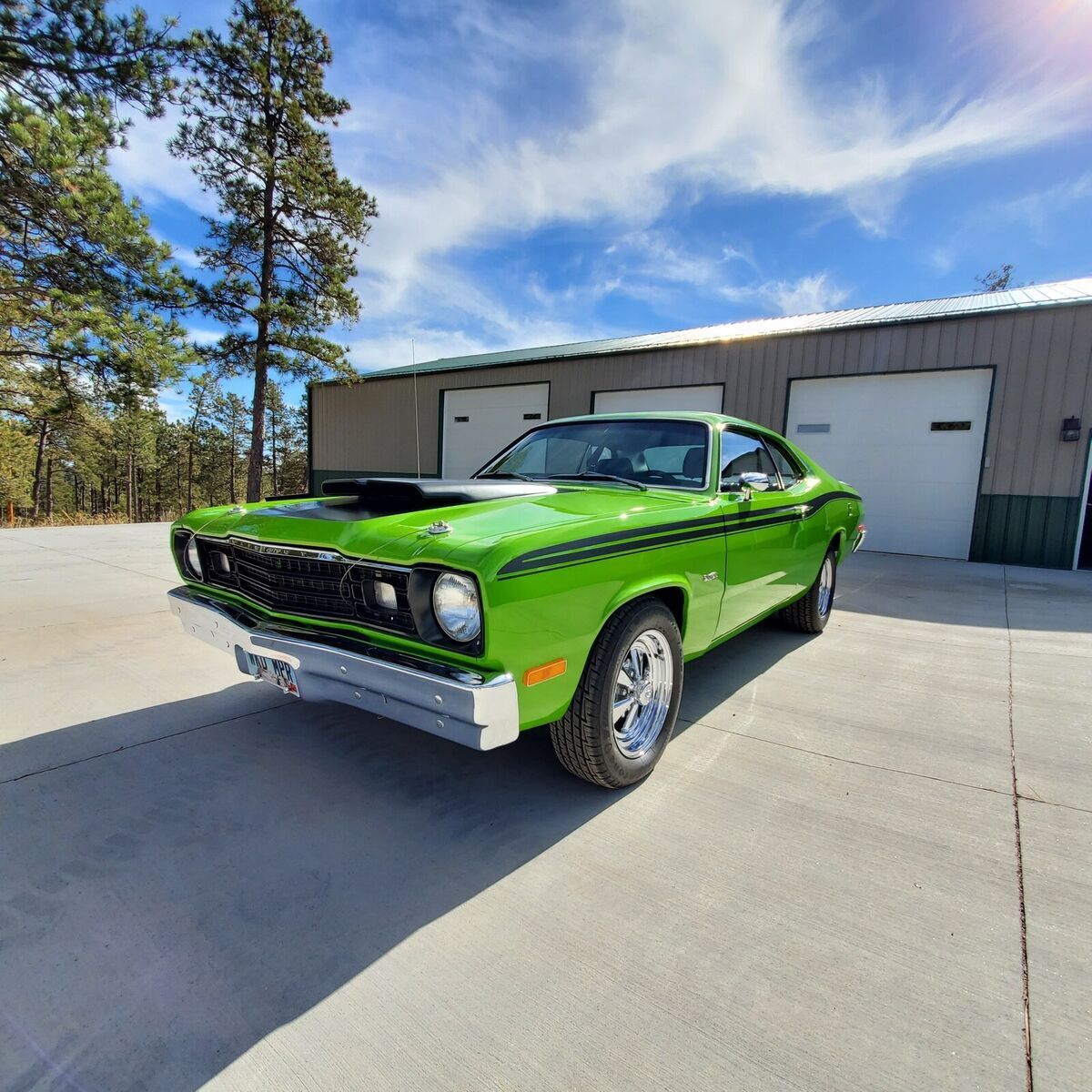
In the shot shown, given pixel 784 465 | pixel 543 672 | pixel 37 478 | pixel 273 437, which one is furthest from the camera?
pixel 273 437

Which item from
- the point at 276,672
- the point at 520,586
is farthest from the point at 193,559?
the point at 520,586

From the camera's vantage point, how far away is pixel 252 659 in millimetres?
2412

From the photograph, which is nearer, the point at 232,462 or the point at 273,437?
the point at 273,437

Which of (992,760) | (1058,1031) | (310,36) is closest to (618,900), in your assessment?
(1058,1031)

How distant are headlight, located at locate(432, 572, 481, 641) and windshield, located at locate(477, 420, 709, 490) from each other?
1519mm

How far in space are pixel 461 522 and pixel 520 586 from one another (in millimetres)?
417

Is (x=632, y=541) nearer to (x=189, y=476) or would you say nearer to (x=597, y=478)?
(x=597, y=478)

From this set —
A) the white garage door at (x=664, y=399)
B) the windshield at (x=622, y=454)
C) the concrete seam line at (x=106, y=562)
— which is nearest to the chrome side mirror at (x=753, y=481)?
the windshield at (x=622, y=454)

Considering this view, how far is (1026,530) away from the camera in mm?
8898

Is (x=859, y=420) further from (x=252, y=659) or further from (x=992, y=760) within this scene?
(x=252, y=659)


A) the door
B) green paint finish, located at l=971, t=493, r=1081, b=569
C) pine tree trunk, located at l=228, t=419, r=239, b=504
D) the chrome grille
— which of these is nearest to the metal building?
green paint finish, located at l=971, t=493, r=1081, b=569

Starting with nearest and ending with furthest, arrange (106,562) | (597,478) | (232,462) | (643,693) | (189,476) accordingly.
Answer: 1. (643,693)
2. (597,478)
3. (106,562)
4. (232,462)
5. (189,476)

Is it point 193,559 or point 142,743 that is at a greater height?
point 193,559

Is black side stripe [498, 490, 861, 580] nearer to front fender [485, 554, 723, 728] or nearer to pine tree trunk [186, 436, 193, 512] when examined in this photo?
front fender [485, 554, 723, 728]
